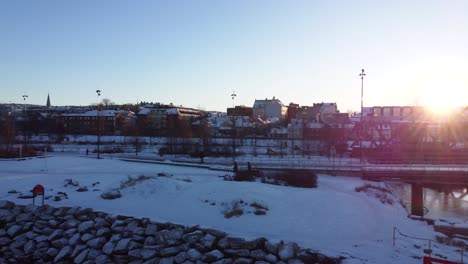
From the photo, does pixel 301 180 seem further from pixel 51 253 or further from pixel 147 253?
pixel 51 253

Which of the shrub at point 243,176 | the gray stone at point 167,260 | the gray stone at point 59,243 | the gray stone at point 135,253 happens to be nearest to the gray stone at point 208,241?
the gray stone at point 167,260

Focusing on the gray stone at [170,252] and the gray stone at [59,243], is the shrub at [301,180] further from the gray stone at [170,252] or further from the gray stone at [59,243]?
the gray stone at [59,243]

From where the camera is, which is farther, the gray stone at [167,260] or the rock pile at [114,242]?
the gray stone at [167,260]

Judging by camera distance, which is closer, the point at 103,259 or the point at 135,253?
the point at 135,253

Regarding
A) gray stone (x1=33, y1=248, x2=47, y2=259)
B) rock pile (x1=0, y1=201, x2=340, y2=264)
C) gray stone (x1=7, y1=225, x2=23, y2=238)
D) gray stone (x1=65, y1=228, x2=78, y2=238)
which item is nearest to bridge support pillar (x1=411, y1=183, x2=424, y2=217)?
rock pile (x1=0, y1=201, x2=340, y2=264)

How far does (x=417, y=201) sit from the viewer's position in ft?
89.4

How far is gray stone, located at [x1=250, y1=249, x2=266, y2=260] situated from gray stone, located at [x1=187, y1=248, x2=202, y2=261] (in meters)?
1.98

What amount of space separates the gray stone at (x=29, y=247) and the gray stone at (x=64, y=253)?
58.4 inches

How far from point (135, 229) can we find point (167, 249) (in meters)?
2.11

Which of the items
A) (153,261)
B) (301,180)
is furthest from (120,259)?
(301,180)

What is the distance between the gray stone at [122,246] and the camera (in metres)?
14.8

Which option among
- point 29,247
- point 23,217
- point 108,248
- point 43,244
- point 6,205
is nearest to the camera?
point 108,248

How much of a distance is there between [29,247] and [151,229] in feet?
18.0

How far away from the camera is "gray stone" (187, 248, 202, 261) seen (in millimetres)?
13719
